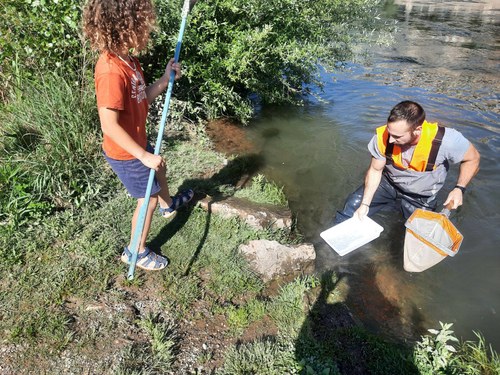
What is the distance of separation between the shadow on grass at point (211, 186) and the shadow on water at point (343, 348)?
117 cm

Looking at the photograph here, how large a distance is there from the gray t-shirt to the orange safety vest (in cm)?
4

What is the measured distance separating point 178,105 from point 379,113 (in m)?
4.30

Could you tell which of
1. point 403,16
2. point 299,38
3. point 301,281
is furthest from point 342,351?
point 403,16

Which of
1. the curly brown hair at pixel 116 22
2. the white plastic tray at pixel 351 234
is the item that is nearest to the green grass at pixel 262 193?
the white plastic tray at pixel 351 234

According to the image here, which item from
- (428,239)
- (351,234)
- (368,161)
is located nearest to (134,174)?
(351,234)

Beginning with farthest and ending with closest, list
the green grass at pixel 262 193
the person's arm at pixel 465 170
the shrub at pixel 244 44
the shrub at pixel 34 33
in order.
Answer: the shrub at pixel 244 44
the green grass at pixel 262 193
the shrub at pixel 34 33
the person's arm at pixel 465 170

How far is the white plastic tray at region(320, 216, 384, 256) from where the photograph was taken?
3376 mm

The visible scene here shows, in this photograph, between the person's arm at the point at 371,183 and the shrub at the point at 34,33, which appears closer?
the person's arm at the point at 371,183

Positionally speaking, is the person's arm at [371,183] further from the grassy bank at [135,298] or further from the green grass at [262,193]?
the green grass at [262,193]

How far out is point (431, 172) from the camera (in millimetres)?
3686

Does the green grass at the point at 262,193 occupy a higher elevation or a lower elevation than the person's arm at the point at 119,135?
lower

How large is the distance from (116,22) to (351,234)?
2.72 metres

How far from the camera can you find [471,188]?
5.37 metres

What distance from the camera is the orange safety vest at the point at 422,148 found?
3.40 metres
